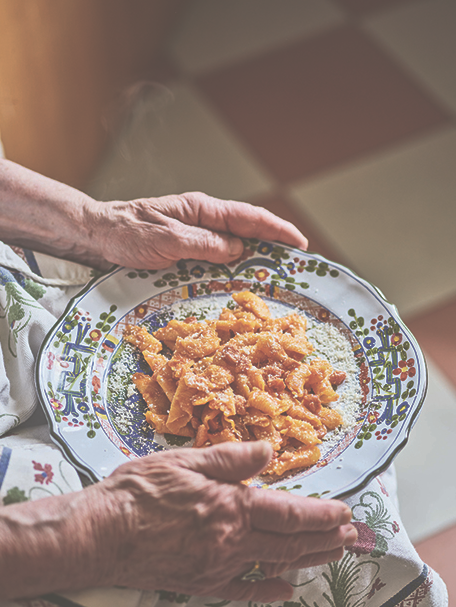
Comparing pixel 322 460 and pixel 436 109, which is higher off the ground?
pixel 436 109

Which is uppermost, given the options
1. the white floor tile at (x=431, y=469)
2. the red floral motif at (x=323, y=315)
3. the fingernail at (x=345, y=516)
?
the red floral motif at (x=323, y=315)

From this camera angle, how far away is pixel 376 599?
1.05 meters

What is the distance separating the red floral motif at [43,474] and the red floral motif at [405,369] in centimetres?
63

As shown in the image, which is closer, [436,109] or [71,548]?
[71,548]

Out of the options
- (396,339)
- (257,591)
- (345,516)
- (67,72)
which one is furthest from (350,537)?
(67,72)

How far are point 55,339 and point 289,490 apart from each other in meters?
0.52

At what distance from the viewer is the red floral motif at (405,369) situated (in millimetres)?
1124

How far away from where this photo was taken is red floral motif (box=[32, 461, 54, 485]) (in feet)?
3.14

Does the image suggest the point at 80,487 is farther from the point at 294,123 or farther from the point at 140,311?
the point at 294,123

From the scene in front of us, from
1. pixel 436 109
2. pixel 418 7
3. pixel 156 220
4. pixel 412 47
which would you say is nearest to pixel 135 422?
pixel 156 220

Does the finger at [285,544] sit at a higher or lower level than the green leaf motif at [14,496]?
lower

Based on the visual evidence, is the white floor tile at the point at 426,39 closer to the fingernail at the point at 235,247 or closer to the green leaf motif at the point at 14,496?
the fingernail at the point at 235,247

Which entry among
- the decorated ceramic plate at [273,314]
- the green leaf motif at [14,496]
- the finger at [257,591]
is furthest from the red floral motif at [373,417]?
the green leaf motif at [14,496]

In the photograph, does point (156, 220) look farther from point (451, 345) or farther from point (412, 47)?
point (412, 47)
